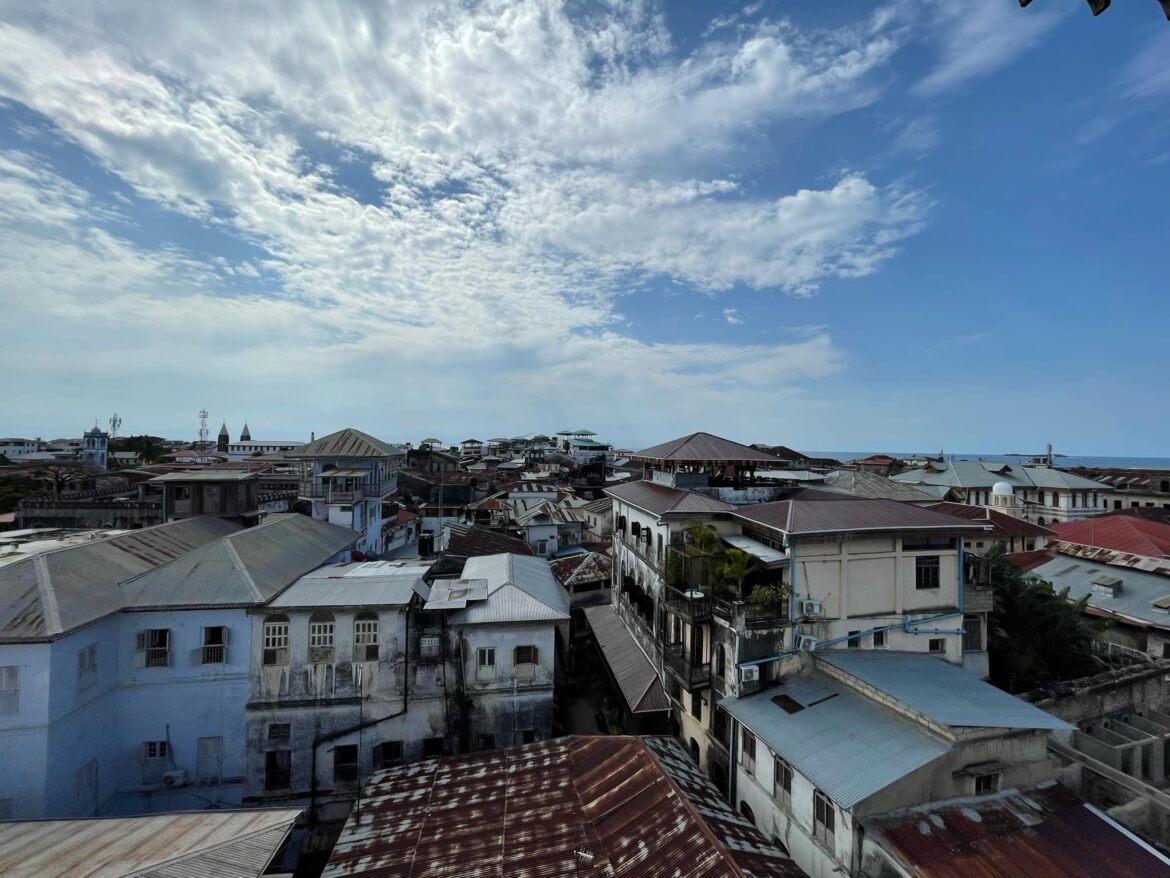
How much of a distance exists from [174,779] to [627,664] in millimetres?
18873

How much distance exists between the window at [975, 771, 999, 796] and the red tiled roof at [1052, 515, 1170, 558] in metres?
32.6

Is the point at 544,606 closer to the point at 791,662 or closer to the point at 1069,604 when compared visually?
the point at 791,662

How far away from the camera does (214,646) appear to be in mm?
20812

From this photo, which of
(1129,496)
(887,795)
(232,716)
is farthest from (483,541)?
(1129,496)

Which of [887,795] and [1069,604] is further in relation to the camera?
[1069,604]

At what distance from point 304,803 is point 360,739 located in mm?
2960

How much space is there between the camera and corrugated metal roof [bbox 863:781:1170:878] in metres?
12.0

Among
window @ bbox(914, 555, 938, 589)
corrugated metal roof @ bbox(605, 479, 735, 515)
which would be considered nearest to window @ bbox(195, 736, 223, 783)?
corrugated metal roof @ bbox(605, 479, 735, 515)

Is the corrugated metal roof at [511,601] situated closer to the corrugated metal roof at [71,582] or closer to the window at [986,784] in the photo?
the corrugated metal roof at [71,582]

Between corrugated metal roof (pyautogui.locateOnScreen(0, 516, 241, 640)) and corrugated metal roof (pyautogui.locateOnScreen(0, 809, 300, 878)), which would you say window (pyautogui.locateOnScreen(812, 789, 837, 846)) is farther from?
corrugated metal roof (pyautogui.locateOnScreen(0, 516, 241, 640))

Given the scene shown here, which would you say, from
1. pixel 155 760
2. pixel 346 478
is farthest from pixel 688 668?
pixel 346 478

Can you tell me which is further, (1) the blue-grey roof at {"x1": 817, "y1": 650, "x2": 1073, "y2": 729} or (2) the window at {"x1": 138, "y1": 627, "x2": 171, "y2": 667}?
(2) the window at {"x1": 138, "y1": 627, "x2": 171, "y2": 667}

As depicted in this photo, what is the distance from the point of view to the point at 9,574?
59.6ft

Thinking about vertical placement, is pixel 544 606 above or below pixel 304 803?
above
